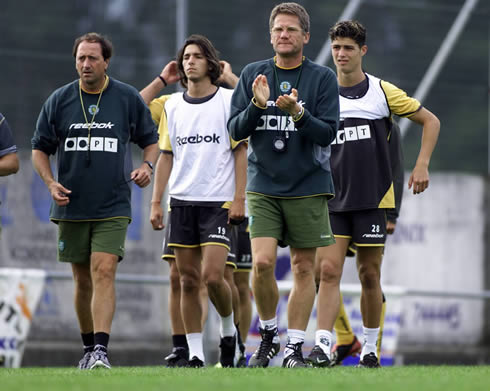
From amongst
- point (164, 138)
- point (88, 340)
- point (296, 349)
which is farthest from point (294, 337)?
point (164, 138)

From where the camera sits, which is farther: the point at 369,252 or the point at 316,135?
the point at 369,252

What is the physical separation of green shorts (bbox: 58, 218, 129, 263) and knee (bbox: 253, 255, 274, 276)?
3.49ft

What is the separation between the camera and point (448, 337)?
14969 mm

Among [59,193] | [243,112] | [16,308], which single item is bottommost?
[16,308]

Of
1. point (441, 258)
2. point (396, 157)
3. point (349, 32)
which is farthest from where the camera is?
point (441, 258)

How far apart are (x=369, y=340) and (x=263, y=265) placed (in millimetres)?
1264

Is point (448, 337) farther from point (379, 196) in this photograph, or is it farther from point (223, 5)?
point (379, 196)

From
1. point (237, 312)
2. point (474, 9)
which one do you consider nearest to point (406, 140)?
point (474, 9)

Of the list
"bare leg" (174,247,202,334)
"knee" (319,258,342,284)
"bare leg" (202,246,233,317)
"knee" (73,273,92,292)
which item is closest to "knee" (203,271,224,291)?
"bare leg" (202,246,233,317)

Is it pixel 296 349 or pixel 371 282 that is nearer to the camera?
pixel 296 349

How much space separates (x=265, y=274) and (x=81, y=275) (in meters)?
1.49

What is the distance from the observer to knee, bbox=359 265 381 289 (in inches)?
342

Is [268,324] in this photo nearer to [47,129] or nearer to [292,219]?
[292,219]

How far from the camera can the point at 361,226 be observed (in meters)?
8.57
